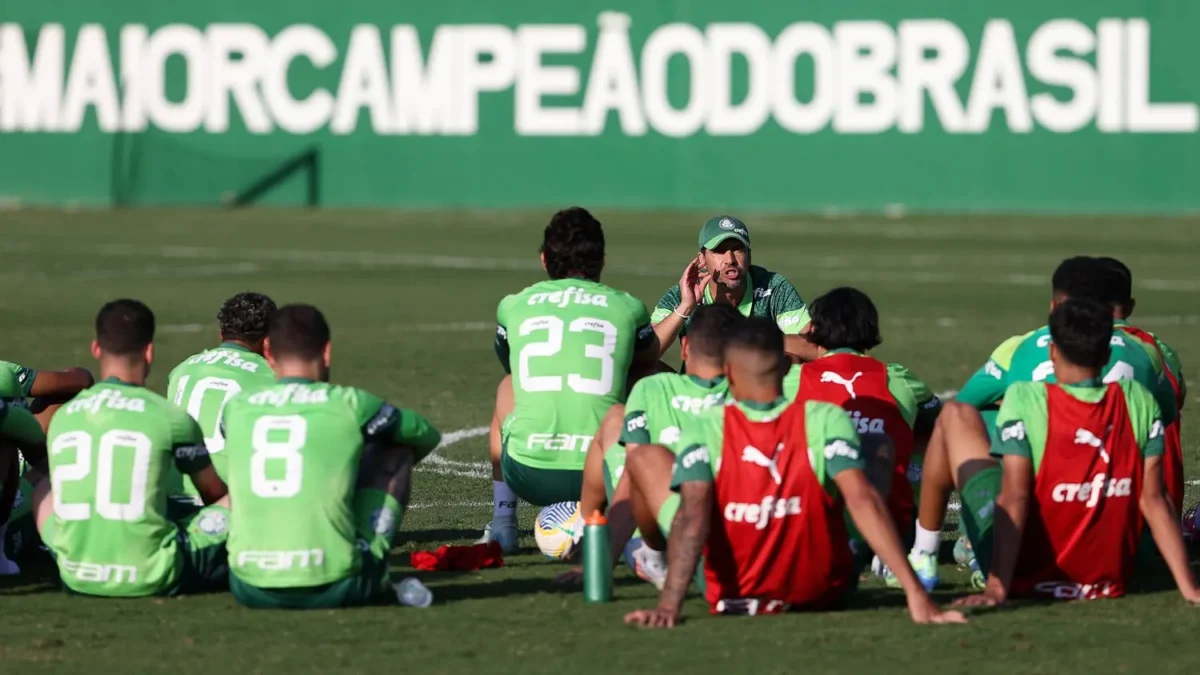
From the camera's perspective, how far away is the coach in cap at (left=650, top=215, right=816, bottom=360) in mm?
9828

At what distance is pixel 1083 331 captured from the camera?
24.2ft

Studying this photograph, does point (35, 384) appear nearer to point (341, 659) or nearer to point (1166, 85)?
point (341, 659)

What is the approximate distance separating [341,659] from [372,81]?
109 ft

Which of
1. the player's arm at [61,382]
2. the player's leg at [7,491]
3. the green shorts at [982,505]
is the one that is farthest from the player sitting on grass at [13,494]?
the green shorts at [982,505]

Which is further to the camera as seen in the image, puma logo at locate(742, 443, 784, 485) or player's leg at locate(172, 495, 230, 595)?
player's leg at locate(172, 495, 230, 595)

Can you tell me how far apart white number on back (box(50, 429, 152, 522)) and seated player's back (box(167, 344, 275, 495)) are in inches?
42.2

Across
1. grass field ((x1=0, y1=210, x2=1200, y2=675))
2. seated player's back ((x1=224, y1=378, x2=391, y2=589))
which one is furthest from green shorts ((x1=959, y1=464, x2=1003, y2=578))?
seated player's back ((x1=224, y1=378, x2=391, y2=589))

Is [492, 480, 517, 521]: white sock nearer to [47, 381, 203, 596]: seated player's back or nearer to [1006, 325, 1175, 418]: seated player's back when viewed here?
[47, 381, 203, 596]: seated player's back

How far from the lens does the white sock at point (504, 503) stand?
29.9 feet

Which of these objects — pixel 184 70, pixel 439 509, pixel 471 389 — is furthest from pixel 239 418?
pixel 184 70

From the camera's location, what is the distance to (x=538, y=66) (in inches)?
1527

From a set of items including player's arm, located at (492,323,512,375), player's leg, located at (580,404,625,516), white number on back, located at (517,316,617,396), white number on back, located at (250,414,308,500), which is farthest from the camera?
player's arm, located at (492,323,512,375)

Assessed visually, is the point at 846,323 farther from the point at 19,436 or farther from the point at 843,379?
the point at 19,436

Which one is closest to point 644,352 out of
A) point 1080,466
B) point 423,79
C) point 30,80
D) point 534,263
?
point 1080,466
